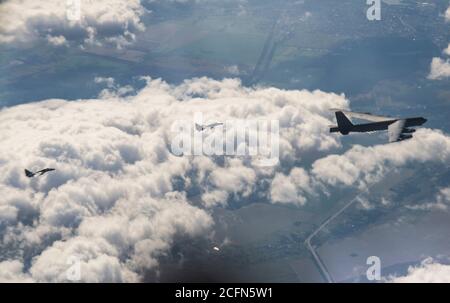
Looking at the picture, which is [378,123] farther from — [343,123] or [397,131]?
[397,131]

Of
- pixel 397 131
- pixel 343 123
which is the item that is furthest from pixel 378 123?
pixel 397 131

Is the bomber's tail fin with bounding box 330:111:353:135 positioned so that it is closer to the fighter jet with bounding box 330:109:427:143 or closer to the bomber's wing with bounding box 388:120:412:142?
the fighter jet with bounding box 330:109:427:143

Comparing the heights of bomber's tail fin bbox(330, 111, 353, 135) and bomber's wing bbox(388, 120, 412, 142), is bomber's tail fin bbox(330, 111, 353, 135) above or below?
above

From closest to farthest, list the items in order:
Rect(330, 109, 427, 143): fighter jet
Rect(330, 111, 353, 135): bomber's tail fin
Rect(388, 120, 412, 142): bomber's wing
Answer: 1. Rect(388, 120, 412, 142): bomber's wing
2. Rect(330, 109, 427, 143): fighter jet
3. Rect(330, 111, 353, 135): bomber's tail fin

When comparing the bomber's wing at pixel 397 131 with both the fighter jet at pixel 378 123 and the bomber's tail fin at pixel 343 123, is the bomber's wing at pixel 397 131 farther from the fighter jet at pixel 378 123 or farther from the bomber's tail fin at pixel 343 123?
the bomber's tail fin at pixel 343 123

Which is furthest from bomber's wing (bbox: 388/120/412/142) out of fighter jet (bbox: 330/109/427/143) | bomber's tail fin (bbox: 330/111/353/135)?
bomber's tail fin (bbox: 330/111/353/135)

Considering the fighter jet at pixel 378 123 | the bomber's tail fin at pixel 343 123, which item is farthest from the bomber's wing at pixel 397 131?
the bomber's tail fin at pixel 343 123
